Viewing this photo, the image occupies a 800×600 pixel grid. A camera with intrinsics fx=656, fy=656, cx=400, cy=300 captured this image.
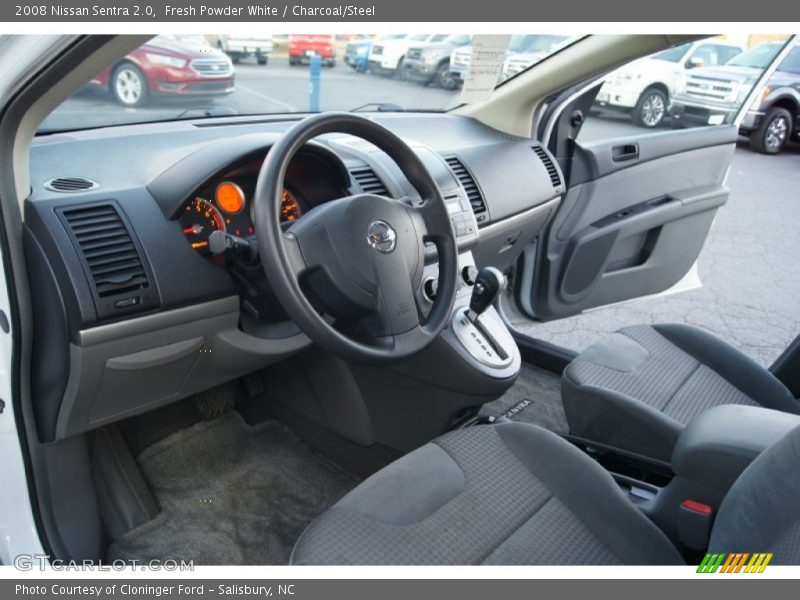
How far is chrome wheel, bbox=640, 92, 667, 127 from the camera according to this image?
9.20 ft

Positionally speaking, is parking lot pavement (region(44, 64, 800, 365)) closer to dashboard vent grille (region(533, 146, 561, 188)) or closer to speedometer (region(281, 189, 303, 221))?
dashboard vent grille (region(533, 146, 561, 188))

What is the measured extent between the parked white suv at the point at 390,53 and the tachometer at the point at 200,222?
3.01 feet

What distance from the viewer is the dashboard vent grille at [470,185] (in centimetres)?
209

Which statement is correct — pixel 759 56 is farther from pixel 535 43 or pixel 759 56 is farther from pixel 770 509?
pixel 770 509

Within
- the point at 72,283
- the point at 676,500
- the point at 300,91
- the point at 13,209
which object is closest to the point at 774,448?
the point at 676,500

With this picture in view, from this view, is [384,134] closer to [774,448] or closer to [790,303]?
[774,448]

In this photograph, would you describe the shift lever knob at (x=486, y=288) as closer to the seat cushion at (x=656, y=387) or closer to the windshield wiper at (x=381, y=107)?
the seat cushion at (x=656, y=387)

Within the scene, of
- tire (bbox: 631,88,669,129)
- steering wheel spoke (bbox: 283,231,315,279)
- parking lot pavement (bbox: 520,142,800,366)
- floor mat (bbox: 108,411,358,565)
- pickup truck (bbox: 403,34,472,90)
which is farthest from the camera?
parking lot pavement (bbox: 520,142,800,366)

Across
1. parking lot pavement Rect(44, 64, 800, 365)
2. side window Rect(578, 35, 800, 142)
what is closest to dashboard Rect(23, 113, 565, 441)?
parking lot pavement Rect(44, 64, 800, 365)

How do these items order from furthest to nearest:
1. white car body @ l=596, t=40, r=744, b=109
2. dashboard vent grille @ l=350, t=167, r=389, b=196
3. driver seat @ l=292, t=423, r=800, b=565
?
white car body @ l=596, t=40, r=744, b=109 → dashboard vent grille @ l=350, t=167, r=389, b=196 → driver seat @ l=292, t=423, r=800, b=565

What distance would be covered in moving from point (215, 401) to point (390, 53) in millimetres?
1336

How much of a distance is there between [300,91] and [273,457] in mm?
1242

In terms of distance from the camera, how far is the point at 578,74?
7.47 feet

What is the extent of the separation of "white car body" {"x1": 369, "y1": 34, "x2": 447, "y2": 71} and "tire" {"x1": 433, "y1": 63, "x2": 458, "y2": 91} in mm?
233
